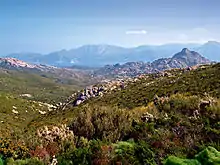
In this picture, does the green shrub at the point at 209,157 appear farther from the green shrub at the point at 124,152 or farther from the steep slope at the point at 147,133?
the green shrub at the point at 124,152

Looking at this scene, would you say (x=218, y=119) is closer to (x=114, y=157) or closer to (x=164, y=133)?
(x=164, y=133)

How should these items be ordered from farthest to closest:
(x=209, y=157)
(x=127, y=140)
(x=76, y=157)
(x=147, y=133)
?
(x=147, y=133)
(x=127, y=140)
(x=76, y=157)
(x=209, y=157)

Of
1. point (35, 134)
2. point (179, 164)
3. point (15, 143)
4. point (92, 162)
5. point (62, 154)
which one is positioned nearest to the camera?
point (179, 164)

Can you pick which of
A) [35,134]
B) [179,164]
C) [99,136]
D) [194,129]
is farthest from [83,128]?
[179,164]

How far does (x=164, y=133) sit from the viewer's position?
8609 mm

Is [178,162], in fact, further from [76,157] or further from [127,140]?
[76,157]

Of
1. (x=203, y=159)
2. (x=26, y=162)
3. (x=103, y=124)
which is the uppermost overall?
(x=103, y=124)

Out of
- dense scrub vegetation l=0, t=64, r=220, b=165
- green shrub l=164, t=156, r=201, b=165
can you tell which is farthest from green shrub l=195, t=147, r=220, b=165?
green shrub l=164, t=156, r=201, b=165

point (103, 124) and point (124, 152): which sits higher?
point (103, 124)

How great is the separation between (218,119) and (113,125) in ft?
11.4

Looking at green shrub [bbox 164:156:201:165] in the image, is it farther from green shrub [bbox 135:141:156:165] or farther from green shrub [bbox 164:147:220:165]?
green shrub [bbox 135:141:156:165]

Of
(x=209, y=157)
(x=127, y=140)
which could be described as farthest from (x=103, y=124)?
(x=209, y=157)

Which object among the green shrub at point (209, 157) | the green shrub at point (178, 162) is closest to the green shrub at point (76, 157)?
the green shrub at point (178, 162)

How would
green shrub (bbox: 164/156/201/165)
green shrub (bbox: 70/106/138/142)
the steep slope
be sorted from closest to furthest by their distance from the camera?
1. green shrub (bbox: 164/156/201/165)
2. the steep slope
3. green shrub (bbox: 70/106/138/142)
